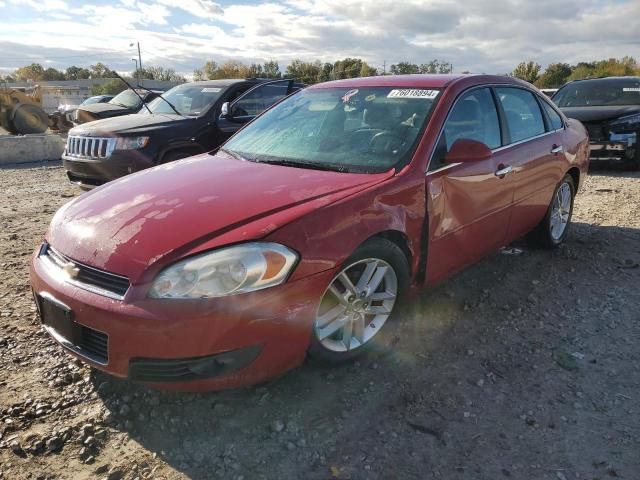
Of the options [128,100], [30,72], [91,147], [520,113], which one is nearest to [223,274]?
[520,113]

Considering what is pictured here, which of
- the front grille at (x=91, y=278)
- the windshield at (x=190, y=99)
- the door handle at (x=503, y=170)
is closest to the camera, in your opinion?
the front grille at (x=91, y=278)

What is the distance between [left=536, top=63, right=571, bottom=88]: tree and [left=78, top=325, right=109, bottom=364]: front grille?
4222 centimetres

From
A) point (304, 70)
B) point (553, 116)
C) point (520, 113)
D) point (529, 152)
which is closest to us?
point (529, 152)

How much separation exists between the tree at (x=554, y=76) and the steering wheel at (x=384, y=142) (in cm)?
4051

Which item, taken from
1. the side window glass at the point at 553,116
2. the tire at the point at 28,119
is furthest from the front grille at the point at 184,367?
the tire at the point at 28,119

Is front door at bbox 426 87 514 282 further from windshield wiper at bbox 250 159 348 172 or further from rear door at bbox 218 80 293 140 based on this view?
rear door at bbox 218 80 293 140

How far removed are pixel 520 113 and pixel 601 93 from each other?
688 centimetres

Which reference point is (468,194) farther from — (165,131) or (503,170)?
(165,131)

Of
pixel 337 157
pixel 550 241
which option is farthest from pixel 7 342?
pixel 550 241

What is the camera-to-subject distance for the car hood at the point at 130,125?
19.3 ft

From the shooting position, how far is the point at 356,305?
278 cm

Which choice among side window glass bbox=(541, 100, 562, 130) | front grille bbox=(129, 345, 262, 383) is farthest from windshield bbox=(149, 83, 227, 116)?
front grille bbox=(129, 345, 262, 383)

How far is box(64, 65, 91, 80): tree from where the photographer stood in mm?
81125

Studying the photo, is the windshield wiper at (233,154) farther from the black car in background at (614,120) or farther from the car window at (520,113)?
the black car in background at (614,120)
